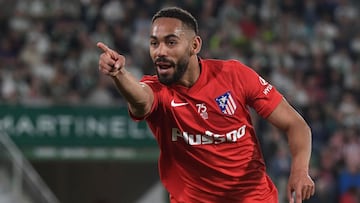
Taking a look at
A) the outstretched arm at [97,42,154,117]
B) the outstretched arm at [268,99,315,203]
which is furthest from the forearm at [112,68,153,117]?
the outstretched arm at [268,99,315,203]

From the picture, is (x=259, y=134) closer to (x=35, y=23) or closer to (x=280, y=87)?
(x=280, y=87)

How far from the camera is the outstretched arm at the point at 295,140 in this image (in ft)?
18.2

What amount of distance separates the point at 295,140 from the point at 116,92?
8.73 m

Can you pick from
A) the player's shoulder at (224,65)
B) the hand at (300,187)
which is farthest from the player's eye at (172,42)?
the hand at (300,187)

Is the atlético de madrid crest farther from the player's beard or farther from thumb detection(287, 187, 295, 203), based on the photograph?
thumb detection(287, 187, 295, 203)

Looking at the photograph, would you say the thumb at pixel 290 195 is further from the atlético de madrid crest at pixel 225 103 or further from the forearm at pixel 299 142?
the atlético de madrid crest at pixel 225 103

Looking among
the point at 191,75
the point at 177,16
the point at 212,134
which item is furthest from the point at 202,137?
the point at 177,16

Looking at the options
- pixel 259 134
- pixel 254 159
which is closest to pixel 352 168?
pixel 259 134

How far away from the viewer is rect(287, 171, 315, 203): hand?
5445 mm

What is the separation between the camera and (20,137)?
1342 cm

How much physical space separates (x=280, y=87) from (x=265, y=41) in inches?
67.3

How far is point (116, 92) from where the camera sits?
14.3m

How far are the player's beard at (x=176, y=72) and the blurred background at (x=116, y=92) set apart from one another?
715 cm

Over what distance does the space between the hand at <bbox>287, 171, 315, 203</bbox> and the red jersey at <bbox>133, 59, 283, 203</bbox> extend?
38 centimetres
